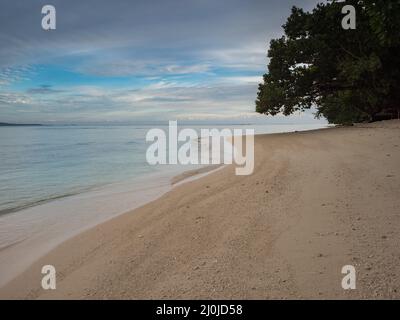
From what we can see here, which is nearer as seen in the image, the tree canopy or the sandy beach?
the sandy beach

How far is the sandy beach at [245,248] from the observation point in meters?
3.41

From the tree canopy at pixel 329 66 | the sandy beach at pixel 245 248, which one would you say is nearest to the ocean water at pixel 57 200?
the sandy beach at pixel 245 248

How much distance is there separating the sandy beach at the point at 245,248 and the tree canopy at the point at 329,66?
1692cm

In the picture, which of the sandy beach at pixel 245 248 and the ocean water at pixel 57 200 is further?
the ocean water at pixel 57 200

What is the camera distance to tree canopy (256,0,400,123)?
21844 millimetres

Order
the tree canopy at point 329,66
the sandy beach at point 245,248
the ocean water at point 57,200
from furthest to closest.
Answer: the tree canopy at point 329,66, the ocean water at point 57,200, the sandy beach at point 245,248

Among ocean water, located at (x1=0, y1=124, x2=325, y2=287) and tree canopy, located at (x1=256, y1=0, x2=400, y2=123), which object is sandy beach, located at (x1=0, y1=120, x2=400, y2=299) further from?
tree canopy, located at (x1=256, y1=0, x2=400, y2=123)

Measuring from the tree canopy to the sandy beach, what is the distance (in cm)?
1692

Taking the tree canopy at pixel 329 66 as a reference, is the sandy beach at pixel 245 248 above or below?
below

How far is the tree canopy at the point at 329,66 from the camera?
21.8 meters

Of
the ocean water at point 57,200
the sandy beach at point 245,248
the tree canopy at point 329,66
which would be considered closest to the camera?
the sandy beach at point 245,248

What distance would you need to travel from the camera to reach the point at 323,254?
3955 millimetres

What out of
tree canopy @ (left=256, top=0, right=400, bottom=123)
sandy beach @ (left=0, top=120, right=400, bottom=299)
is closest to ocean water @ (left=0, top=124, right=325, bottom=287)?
sandy beach @ (left=0, top=120, right=400, bottom=299)

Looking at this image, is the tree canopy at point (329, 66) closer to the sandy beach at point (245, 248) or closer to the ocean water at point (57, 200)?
the ocean water at point (57, 200)
